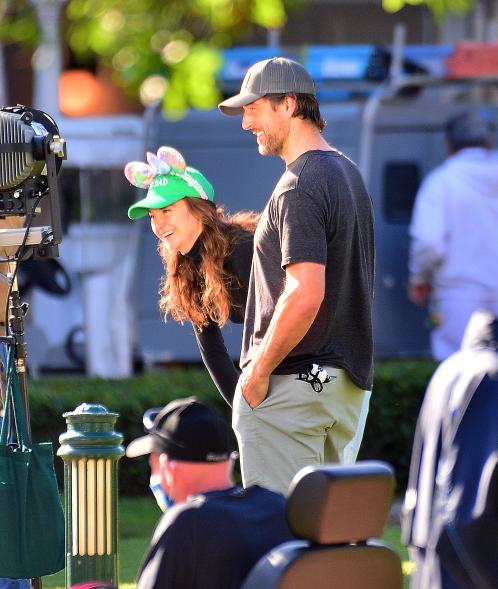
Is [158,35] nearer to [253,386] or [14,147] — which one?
[14,147]

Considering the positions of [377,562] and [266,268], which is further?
[266,268]

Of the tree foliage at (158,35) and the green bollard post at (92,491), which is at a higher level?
the tree foliage at (158,35)

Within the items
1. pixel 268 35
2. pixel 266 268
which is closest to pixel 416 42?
pixel 268 35

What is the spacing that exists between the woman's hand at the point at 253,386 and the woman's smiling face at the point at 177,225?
25.0 inches

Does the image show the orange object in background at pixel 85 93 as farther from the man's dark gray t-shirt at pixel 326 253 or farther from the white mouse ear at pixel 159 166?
the man's dark gray t-shirt at pixel 326 253

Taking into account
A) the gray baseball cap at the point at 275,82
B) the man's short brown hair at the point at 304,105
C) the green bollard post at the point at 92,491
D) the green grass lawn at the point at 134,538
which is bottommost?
the green grass lawn at the point at 134,538

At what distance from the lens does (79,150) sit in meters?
12.3

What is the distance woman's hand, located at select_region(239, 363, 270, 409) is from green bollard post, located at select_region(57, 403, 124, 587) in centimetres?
59

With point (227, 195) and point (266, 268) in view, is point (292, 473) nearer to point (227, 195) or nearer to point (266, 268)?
point (266, 268)

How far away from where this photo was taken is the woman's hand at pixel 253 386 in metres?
4.72

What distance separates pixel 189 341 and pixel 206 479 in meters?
8.07

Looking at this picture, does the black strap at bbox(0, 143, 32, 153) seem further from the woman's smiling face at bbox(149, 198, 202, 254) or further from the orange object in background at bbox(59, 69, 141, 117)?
the orange object in background at bbox(59, 69, 141, 117)

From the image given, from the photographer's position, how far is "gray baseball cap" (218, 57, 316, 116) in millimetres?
4832

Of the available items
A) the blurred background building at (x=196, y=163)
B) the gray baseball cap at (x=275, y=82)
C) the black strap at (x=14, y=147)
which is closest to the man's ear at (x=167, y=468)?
the gray baseball cap at (x=275, y=82)
